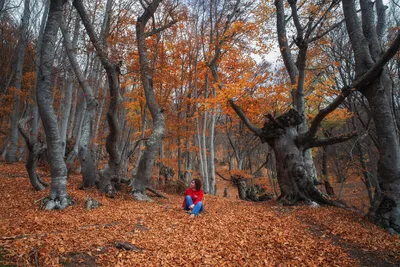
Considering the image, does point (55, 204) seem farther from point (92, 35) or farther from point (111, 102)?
point (92, 35)

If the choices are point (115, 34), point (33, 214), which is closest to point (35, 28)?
point (115, 34)

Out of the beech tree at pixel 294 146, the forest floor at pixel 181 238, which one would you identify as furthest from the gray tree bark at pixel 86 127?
the beech tree at pixel 294 146

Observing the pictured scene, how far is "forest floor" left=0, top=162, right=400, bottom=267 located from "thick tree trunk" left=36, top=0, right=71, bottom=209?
0.43 metres

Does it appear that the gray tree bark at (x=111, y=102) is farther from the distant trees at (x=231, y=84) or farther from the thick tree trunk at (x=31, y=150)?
the thick tree trunk at (x=31, y=150)

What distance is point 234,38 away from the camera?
10664 millimetres

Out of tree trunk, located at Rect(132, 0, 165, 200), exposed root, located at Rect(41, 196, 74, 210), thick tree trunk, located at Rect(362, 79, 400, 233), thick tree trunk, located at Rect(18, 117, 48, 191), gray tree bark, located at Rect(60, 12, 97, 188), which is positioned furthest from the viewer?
gray tree bark, located at Rect(60, 12, 97, 188)

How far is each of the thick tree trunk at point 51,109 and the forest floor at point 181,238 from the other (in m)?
0.43

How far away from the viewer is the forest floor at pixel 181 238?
2898 millimetres

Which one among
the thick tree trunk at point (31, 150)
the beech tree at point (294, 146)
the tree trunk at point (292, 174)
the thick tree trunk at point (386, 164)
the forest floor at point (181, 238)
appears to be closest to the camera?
the forest floor at point (181, 238)

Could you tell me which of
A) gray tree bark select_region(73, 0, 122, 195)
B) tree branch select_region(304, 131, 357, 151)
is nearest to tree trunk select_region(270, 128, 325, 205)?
tree branch select_region(304, 131, 357, 151)

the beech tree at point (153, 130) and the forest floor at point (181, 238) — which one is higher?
the beech tree at point (153, 130)

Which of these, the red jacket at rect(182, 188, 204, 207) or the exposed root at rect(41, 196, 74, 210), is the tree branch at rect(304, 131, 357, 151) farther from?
the exposed root at rect(41, 196, 74, 210)

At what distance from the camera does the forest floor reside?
290 centimetres

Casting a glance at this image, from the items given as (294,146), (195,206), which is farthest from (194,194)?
(294,146)
